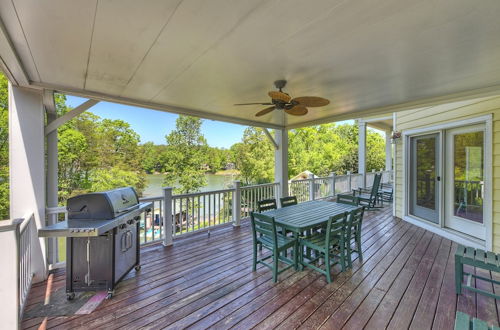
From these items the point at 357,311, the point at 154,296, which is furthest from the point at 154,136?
the point at 357,311

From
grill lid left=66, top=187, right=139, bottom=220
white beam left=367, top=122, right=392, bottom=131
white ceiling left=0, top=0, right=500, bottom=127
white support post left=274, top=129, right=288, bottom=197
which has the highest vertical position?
white beam left=367, top=122, right=392, bottom=131

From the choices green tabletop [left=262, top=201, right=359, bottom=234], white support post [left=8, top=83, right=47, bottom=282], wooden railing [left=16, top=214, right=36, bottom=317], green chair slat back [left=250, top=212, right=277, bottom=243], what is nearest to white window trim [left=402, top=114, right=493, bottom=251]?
green tabletop [left=262, top=201, right=359, bottom=234]

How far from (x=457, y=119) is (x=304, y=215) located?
345 centimetres

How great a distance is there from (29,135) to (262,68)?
2.82 m

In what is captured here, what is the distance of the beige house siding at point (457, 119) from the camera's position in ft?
10.3

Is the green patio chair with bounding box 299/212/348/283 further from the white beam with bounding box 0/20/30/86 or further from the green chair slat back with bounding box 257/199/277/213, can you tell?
the white beam with bounding box 0/20/30/86

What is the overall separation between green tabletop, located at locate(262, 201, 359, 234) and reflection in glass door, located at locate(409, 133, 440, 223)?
94.6 inches

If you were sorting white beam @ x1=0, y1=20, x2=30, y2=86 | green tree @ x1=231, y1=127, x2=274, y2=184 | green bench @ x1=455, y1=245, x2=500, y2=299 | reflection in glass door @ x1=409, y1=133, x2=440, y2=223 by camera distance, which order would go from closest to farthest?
1. white beam @ x1=0, y1=20, x2=30, y2=86
2. green bench @ x1=455, y1=245, x2=500, y2=299
3. reflection in glass door @ x1=409, y1=133, x2=440, y2=223
4. green tree @ x1=231, y1=127, x2=274, y2=184

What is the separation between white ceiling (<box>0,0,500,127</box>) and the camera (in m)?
1.37

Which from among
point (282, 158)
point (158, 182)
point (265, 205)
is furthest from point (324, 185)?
point (158, 182)

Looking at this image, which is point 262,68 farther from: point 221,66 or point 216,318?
point 216,318

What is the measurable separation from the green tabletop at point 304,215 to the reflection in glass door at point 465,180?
2.27 metres

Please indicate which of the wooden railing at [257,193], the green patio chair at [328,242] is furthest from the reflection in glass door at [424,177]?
the wooden railing at [257,193]

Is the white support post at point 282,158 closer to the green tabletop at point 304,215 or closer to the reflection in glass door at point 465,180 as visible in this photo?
the green tabletop at point 304,215
